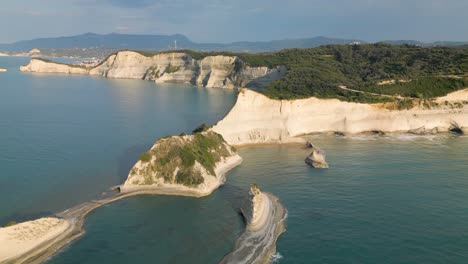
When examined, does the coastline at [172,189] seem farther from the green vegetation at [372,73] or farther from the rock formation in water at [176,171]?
the green vegetation at [372,73]

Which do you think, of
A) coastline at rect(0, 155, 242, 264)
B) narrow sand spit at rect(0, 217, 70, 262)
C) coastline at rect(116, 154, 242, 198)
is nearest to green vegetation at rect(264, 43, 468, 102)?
coastline at rect(116, 154, 242, 198)

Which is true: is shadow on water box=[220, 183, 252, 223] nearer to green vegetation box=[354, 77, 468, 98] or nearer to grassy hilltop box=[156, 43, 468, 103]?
grassy hilltop box=[156, 43, 468, 103]

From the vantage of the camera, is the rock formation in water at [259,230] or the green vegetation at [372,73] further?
the green vegetation at [372,73]

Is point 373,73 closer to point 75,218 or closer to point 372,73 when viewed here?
point 372,73

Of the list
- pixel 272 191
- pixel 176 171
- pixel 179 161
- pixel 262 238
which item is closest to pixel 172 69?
pixel 179 161

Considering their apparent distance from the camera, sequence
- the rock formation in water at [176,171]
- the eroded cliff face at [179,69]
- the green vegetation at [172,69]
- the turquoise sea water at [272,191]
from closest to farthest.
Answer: the turquoise sea water at [272,191] < the rock formation in water at [176,171] < the eroded cliff face at [179,69] < the green vegetation at [172,69]

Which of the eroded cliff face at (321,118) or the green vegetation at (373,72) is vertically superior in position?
the green vegetation at (373,72)

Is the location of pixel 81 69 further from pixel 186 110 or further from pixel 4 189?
pixel 4 189

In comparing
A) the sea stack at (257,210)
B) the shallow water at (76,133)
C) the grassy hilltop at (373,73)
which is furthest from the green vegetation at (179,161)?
the grassy hilltop at (373,73)
